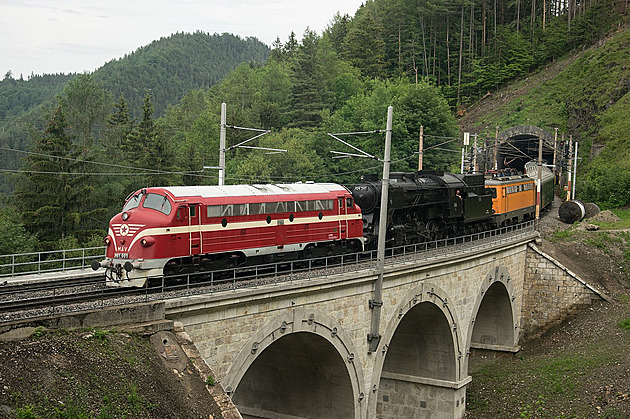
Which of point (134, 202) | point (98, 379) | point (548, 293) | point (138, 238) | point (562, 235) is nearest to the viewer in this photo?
point (98, 379)

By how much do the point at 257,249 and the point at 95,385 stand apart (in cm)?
1048

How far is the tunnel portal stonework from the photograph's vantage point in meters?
19.2

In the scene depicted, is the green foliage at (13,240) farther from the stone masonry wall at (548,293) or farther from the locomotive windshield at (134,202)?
the stone masonry wall at (548,293)

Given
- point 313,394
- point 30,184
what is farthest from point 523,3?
point 313,394

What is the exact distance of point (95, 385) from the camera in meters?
13.4

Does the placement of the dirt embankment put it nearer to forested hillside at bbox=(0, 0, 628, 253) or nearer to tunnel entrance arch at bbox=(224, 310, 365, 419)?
tunnel entrance arch at bbox=(224, 310, 365, 419)

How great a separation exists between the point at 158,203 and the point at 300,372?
1010 cm

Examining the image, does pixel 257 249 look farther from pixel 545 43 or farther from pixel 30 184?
pixel 545 43

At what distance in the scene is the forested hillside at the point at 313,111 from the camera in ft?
168

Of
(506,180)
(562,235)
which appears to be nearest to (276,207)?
(506,180)

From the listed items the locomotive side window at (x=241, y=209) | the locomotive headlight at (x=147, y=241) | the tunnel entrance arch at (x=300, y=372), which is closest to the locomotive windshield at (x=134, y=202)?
the locomotive headlight at (x=147, y=241)

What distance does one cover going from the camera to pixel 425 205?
35.3 m

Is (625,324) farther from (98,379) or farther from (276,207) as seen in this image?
(98,379)

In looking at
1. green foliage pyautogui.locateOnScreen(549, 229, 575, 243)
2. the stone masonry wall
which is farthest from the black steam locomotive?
green foliage pyautogui.locateOnScreen(549, 229, 575, 243)
